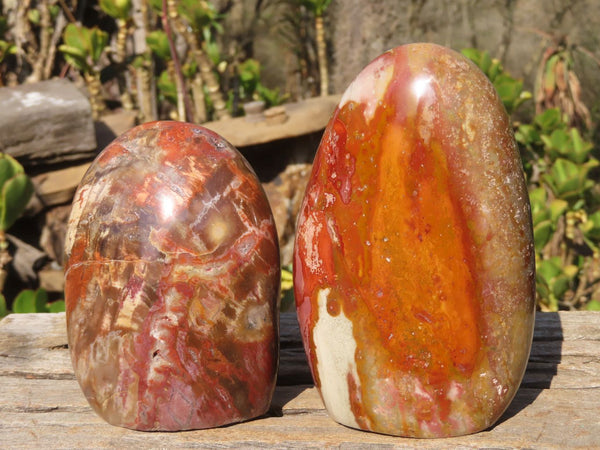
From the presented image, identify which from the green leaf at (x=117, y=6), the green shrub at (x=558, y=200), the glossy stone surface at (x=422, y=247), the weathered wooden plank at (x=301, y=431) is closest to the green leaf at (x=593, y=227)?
the green shrub at (x=558, y=200)

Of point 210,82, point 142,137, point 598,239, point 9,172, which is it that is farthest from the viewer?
point 210,82

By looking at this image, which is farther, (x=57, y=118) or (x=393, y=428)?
(x=57, y=118)

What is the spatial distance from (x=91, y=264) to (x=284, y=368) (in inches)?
16.1

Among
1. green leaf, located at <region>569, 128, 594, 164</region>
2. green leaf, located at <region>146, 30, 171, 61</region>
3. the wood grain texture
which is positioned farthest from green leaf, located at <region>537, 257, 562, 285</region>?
green leaf, located at <region>146, 30, 171, 61</region>

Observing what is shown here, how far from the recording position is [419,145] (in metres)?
0.92

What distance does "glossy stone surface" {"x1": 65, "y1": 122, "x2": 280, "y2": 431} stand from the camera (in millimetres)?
974

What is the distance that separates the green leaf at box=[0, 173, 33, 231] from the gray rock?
32cm

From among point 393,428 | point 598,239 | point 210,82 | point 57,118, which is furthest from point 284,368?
point 210,82

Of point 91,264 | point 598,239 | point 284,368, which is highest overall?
point 91,264

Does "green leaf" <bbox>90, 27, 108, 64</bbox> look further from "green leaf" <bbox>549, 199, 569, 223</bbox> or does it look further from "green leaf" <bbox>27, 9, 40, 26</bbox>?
"green leaf" <bbox>549, 199, 569, 223</bbox>

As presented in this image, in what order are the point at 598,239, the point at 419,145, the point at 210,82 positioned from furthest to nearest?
the point at 210,82
the point at 598,239
the point at 419,145

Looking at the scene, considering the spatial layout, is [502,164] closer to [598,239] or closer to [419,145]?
[419,145]

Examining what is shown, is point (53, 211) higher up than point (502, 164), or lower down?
lower down

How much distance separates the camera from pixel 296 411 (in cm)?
110
